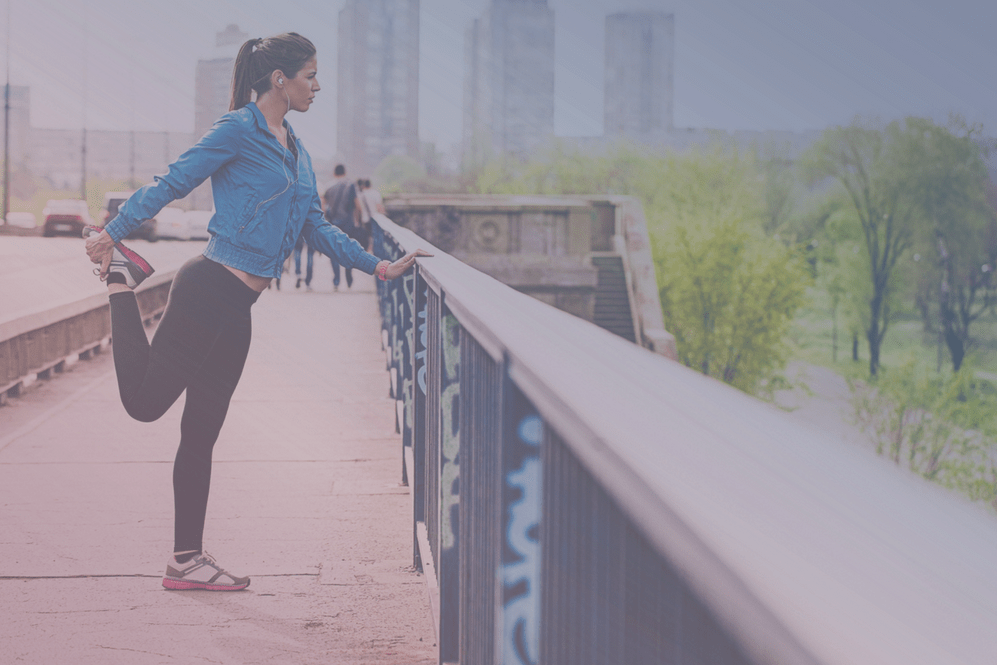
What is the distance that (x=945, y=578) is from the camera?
0.65 m

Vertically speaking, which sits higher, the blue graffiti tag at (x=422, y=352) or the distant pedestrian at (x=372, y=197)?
the distant pedestrian at (x=372, y=197)

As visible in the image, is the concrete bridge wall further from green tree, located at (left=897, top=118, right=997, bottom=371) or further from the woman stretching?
green tree, located at (left=897, top=118, right=997, bottom=371)

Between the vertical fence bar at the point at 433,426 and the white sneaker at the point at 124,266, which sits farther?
the white sneaker at the point at 124,266

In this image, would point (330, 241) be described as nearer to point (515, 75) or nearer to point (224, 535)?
point (224, 535)

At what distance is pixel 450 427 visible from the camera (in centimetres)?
295

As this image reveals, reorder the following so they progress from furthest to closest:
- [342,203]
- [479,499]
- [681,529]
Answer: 1. [342,203]
2. [479,499]
3. [681,529]

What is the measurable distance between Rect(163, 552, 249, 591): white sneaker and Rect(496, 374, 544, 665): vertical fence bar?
6.92 ft

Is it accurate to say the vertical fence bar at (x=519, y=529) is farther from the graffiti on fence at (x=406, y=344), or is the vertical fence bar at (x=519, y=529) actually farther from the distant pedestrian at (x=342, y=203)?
the distant pedestrian at (x=342, y=203)

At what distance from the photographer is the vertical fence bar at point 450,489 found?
278cm

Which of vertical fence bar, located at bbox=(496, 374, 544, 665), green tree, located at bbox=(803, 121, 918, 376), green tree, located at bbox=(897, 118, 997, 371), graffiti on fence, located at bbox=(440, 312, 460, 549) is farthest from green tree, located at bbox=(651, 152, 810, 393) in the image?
vertical fence bar, located at bbox=(496, 374, 544, 665)

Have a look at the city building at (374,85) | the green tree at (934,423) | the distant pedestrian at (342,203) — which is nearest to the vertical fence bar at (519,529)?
the distant pedestrian at (342,203)

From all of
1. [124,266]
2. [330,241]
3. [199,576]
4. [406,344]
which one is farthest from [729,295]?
[124,266]

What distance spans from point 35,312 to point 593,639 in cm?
745

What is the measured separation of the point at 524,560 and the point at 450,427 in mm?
1213
